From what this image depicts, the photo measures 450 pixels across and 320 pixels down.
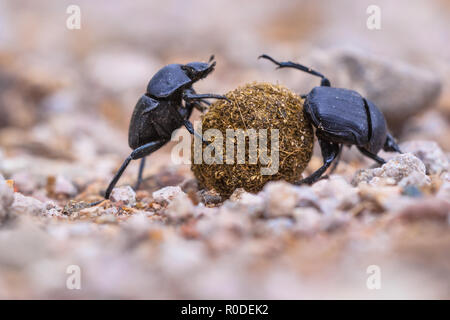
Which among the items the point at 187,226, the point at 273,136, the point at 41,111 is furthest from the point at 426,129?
the point at 41,111

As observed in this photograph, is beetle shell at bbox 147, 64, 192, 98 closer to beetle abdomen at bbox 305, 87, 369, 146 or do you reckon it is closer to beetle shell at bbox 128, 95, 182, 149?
beetle shell at bbox 128, 95, 182, 149

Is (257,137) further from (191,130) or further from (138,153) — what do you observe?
(138,153)

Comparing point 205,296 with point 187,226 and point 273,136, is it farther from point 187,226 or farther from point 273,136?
point 273,136

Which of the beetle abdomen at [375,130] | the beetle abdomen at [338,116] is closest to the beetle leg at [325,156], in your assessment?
the beetle abdomen at [338,116]

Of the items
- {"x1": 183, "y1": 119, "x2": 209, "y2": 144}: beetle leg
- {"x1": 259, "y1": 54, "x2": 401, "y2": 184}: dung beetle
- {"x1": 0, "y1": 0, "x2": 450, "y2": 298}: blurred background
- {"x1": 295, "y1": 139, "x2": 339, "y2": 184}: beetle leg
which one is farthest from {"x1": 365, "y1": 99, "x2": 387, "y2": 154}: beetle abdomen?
{"x1": 0, "y1": 0, "x2": 450, "y2": 298}: blurred background

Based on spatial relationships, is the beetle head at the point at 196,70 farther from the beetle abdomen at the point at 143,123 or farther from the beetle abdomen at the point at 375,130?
the beetle abdomen at the point at 375,130

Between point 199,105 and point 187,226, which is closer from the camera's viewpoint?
point 187,226
